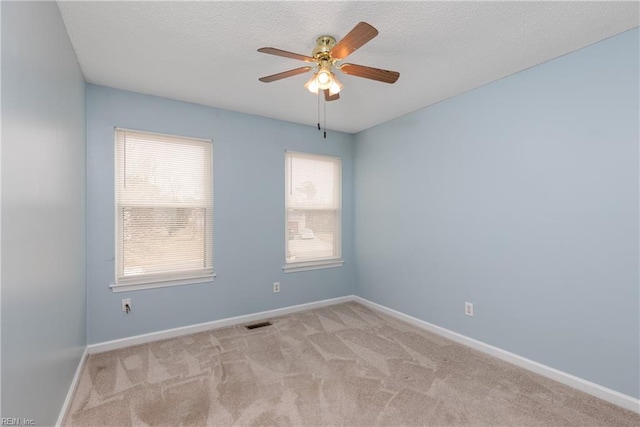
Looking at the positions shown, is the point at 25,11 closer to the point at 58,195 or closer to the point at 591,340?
the point at 58,195

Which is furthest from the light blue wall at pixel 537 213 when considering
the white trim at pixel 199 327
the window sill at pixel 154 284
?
the window sill at pixel 154 284

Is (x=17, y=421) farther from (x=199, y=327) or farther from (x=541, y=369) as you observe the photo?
(x=541, y=369)

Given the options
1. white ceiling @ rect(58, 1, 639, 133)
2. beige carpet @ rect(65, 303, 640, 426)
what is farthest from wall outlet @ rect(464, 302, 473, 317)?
white ceiling @ rect(58, 1, 639, 133)

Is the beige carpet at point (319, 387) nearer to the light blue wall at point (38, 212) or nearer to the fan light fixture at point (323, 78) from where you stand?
the light blue wall at point (38, 212)

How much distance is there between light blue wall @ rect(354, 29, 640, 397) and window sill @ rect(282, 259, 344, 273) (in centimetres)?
100

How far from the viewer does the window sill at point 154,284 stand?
2.89 m

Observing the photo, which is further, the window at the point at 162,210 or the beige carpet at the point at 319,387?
the window at the point at 162,210

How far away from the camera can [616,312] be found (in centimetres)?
205

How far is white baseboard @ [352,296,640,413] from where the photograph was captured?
2.02 m

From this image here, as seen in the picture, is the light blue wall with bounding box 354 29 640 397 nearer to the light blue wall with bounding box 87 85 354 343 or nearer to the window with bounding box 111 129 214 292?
the light blue wall with bounding box 87 85 354 343

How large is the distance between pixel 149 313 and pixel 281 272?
1.52 m

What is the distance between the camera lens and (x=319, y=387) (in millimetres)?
2246

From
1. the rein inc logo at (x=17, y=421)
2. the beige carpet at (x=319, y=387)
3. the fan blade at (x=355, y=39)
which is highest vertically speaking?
the fan blade at (x=355, y=39)

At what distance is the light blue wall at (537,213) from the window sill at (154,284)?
2.37 metres
